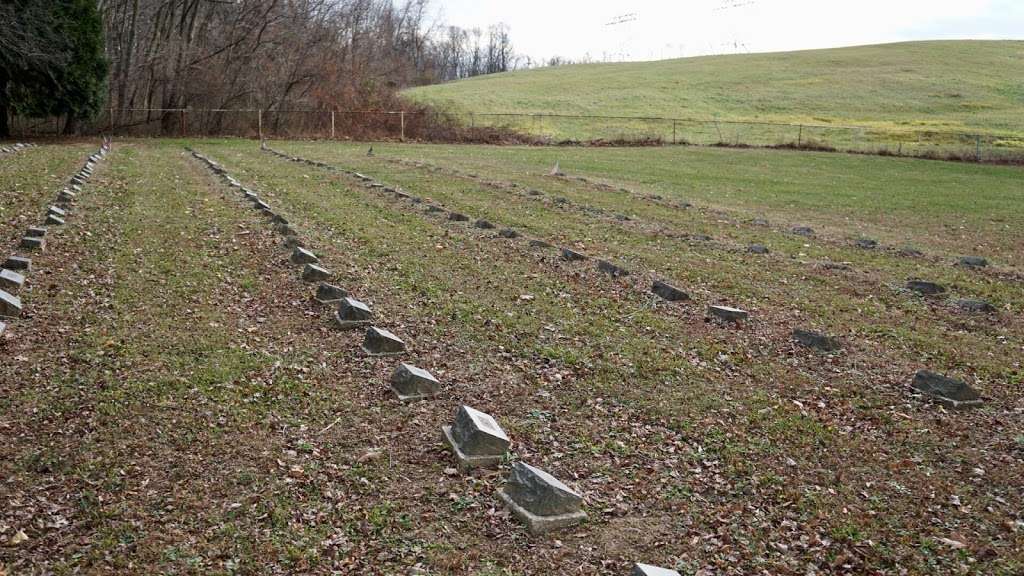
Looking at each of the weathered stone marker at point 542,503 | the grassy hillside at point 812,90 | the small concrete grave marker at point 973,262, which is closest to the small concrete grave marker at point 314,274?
the weathered stone marker at point 542,503

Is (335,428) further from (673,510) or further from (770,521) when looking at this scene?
(770,521)

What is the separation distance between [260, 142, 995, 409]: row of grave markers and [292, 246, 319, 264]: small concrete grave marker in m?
2.99

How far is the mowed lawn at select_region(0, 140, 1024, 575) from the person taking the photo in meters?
3.56

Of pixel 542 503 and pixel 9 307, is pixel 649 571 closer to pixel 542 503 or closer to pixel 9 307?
pixel 542 503

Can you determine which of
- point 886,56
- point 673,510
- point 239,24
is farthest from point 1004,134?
point 673,510

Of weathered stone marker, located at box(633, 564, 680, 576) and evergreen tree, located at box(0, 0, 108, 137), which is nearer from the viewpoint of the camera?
weathered stone marker, located at box(633, 564, 680, 576)

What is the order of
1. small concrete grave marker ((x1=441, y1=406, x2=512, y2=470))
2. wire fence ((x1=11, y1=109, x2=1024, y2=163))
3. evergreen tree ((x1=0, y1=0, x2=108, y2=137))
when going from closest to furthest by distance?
small concrete grave marker ((x1=441, y1=406, x2=512, y2=470)) → evergreen tree ((x1=0, y1=0, x2=108, y2=137)) → wire fence ((x1=11, y1=109, x2=1024, y2=163))

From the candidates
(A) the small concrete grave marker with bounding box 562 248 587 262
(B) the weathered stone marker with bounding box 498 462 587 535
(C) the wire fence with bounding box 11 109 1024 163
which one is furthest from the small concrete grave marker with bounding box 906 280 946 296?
(C) the wire fence with bounding box 11 109 1024 163

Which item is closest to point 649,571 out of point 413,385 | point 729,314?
point 413,385

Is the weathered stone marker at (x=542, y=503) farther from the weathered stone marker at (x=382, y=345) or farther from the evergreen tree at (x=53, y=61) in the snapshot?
the evergreen tree at (x=53, y=61)

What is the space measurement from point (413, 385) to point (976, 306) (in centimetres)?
610

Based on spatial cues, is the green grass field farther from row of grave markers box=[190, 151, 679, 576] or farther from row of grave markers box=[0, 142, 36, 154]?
row of grave markers box=[190, 151, 679, 576]

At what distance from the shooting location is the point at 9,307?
20.2ft

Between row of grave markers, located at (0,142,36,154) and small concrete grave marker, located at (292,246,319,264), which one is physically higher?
row of grave markers, located at (0,142,36,154)
